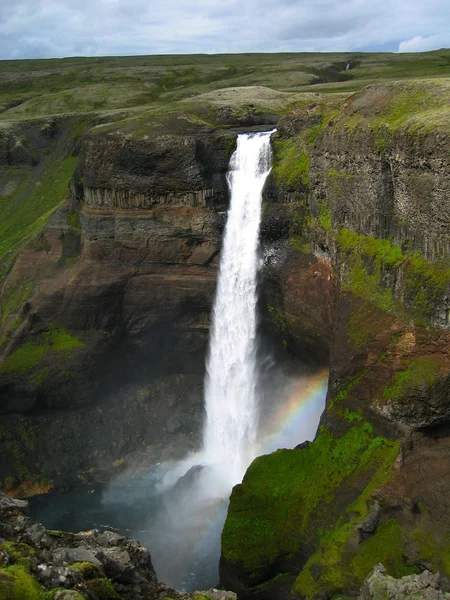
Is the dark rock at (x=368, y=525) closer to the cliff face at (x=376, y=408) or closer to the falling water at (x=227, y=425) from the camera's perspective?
the cliff face at (x=376, y=408)

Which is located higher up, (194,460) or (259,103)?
(259,103)

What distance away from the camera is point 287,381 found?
3922cm

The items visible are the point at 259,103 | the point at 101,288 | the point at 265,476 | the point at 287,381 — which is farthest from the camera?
the point at 259,103

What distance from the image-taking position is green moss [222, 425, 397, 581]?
2652 cm

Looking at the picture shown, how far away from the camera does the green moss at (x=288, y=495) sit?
87.0ft

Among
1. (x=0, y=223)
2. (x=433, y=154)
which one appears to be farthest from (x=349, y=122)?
(x=0, y=223)

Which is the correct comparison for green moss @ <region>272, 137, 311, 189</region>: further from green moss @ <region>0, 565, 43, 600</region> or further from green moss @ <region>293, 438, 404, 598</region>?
green moss @ <region>0, 565, 43, 600</region>

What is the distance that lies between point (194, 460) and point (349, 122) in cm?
2284

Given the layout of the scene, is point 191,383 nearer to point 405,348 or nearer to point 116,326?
point 116,326

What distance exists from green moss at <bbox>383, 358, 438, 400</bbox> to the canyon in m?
0.06

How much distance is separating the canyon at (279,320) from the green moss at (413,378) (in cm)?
6

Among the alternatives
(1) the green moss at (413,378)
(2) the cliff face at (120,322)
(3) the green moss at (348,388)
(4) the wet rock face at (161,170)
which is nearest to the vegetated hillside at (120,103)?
(4) the wet rock face at (161,170)

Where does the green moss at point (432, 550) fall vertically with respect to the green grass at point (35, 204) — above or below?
below

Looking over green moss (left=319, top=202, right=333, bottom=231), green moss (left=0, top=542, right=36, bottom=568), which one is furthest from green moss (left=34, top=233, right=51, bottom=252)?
green moss (left=0, top=542, right=36, bottom=568)
